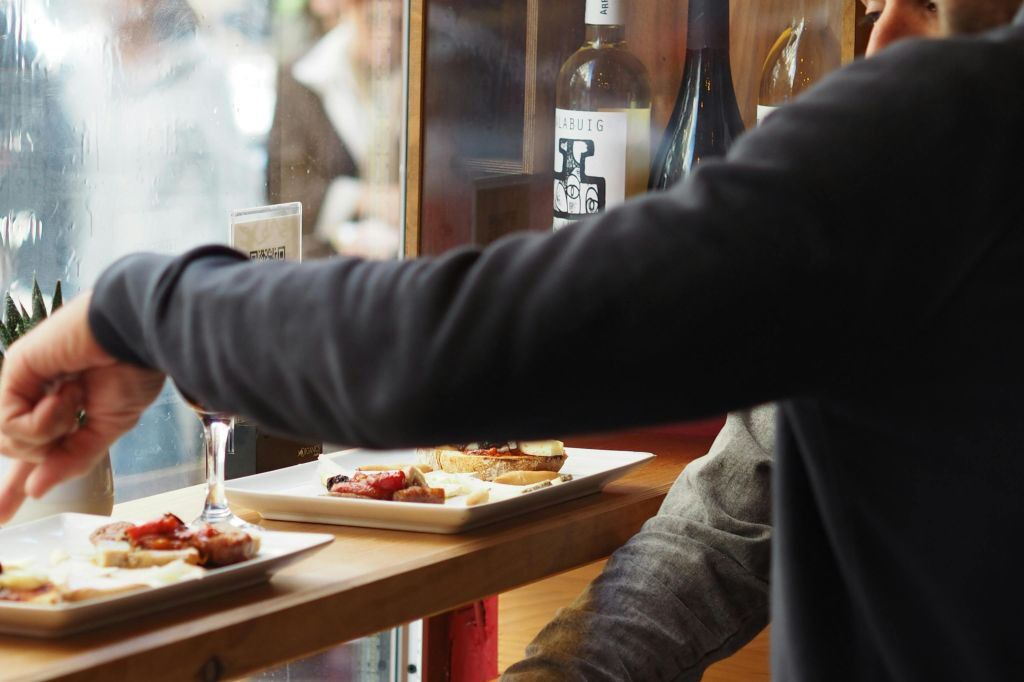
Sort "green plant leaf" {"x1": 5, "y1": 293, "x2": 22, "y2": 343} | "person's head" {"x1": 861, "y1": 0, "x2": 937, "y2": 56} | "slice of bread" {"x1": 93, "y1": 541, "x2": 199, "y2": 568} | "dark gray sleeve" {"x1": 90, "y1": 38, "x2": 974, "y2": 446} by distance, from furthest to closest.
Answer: "green plant leaf" {"x1": 5, "y1": 293, "x2": 22, "y2": 343}, "slice of bread" {"x1": 93, "y1": 541, "x2": 199, "y2": 568}, "person's head" {"x1": 861, "y1": 0, "x2": 937, "y2": 56}, "dark gray sleeve" {"x1": 90, "y1": 38, "x2": 974, "y2": 446}

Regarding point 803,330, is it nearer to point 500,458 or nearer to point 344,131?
point 500,458

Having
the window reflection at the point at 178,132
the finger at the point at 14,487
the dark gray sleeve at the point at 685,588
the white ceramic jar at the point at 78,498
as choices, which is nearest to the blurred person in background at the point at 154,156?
the window reflection at the point at 178,132

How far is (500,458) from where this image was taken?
1305mm

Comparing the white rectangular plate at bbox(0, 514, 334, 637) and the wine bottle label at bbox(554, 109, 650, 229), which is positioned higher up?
the wine bottle label at bbox(554, 109, 650, 229)

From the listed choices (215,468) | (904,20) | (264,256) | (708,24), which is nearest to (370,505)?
(215,468)

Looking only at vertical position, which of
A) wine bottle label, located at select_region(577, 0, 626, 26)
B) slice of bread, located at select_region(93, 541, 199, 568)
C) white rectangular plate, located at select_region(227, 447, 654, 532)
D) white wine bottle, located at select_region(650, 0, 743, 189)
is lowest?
white rectangular plate, located at select_region(227, 447, 654, 532)

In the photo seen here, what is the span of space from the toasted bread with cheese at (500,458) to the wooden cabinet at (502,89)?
1.34ft

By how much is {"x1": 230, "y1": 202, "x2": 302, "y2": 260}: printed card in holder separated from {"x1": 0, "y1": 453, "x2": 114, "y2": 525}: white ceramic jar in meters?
0.29

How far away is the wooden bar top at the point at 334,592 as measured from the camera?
0.84m

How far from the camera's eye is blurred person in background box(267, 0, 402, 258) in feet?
→ 5.12

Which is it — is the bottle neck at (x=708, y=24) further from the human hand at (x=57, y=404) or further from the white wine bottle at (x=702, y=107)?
the human hand at (x=57, y=404)

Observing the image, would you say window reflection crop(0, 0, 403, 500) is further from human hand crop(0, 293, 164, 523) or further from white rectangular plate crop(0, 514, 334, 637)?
human hand crop(0, 293, 164, 523)

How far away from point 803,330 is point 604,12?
1227 millimetres

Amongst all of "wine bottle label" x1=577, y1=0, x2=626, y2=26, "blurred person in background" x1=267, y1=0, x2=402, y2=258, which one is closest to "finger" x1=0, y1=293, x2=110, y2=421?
"blurred person in background" x1=267, y1=0, x2=402, y2=258
